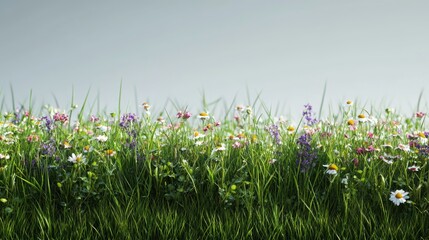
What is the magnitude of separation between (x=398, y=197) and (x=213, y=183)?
151cm

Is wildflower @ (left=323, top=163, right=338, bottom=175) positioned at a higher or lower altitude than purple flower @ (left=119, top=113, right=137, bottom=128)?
lower

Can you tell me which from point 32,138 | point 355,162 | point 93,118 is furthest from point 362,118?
point 32,138

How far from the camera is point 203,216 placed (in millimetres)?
4367

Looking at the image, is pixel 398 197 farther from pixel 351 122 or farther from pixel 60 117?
pixel 60 117

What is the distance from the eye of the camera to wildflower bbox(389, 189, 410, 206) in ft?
14.0

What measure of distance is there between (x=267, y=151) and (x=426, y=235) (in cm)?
156

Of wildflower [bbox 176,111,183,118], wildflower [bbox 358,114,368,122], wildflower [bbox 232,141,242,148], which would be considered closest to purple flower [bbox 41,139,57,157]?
wildflower [bbox 176,111,183,118]

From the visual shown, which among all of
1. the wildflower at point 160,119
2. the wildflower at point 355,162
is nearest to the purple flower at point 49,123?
the wildflower at point 160,119

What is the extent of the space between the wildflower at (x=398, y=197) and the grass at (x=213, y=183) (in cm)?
13

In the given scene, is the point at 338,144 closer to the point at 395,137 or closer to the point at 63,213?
the point at 395,137

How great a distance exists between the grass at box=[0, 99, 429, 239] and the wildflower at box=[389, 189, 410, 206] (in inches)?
5.2

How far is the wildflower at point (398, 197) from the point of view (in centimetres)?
428

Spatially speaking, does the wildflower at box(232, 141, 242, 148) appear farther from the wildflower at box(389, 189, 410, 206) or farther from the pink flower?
the wildflower at box(389, 189, 410, 206)

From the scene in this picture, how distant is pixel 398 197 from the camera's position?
4.35m
